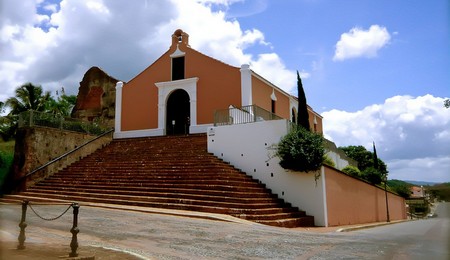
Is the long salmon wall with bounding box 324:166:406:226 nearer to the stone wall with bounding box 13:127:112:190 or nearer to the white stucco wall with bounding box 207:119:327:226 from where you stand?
the white stucco wall with bounding box 207:119:327:226

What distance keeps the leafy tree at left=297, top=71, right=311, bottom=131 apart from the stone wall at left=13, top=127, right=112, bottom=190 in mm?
11900

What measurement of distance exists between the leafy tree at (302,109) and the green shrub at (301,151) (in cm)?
234

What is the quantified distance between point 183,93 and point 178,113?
1.37 m

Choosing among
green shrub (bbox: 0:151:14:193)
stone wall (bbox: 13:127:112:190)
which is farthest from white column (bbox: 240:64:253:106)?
green shrub (bbox: 0:151:14:193)

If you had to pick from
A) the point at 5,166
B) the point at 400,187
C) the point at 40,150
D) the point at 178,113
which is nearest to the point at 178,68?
the point at 178,113

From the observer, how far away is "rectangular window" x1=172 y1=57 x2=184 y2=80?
78.1 ft

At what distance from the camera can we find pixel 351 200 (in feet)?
53.4

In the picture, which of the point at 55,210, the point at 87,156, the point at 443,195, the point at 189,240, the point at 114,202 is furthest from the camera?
the point at 87,156

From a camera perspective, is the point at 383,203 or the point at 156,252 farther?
the point at 383,203

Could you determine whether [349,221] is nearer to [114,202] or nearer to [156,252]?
[114,202]

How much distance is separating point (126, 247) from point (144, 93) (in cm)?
1924

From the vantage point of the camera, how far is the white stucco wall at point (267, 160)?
13.1 metres

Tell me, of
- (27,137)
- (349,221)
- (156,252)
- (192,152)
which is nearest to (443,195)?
(156,252)

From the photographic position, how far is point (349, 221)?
15.5 m
